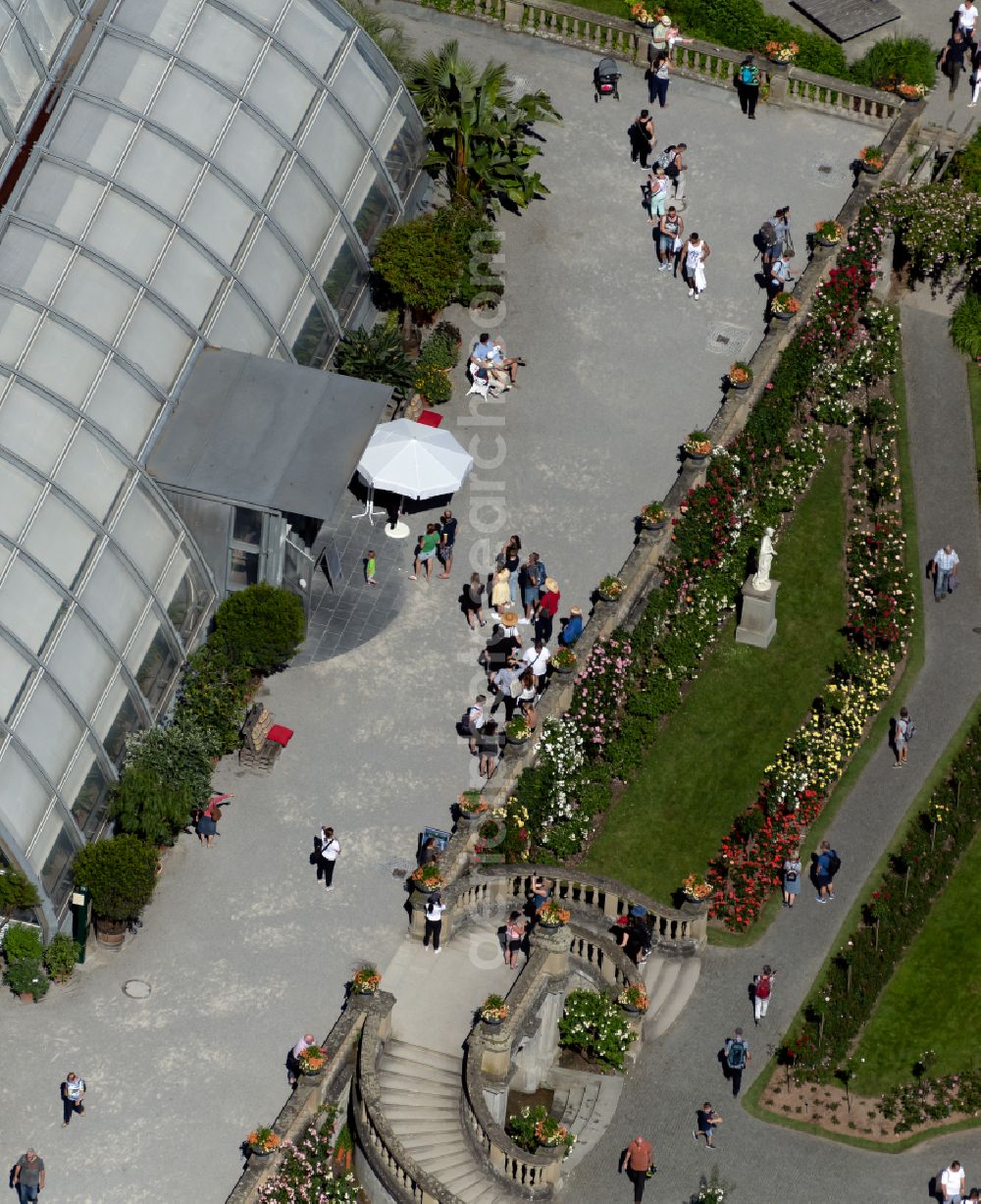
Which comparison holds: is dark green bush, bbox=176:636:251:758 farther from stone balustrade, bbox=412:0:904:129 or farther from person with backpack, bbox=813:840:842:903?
stone balustrade, bbox=412:0:904:129

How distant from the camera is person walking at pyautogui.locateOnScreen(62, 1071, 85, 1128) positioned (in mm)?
65812

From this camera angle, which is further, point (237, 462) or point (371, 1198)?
point (237, 462)

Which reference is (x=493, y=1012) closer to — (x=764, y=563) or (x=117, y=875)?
(x=117, y=875)

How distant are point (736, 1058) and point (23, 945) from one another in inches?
604

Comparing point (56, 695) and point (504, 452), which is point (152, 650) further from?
point (504, 452)

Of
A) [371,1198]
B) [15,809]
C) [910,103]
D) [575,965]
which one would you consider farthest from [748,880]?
[910,103]

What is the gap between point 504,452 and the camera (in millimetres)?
80688

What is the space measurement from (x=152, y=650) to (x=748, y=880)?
14.4 meters

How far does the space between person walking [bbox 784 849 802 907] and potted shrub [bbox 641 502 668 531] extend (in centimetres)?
Result: 870

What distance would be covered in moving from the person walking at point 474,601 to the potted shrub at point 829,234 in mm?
15282

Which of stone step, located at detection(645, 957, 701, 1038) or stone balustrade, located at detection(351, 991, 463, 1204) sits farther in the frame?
stone step, located at detection(645, 957, 701, 1038)

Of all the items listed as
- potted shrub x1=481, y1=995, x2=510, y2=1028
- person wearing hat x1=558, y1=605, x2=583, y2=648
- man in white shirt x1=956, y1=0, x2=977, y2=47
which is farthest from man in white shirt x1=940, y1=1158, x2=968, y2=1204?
man in white shirt x1=956, y1=0, x2=977, y2=47

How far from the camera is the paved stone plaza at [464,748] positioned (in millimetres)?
67250

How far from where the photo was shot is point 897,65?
91.4 m
